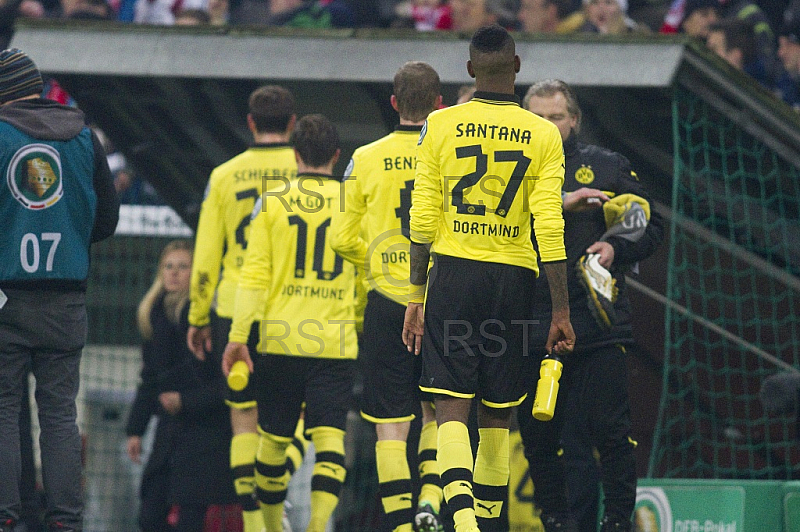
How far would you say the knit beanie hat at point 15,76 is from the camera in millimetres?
5863

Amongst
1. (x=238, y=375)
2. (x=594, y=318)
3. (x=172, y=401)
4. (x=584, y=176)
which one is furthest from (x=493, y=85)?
(x=172, y=401)

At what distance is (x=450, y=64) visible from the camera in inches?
308

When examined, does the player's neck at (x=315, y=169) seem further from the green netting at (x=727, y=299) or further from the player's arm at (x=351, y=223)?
the green netting at (x=727, y=299)

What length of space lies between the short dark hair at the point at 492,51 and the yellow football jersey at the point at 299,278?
1847 mm

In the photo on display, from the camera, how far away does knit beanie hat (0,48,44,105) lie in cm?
586

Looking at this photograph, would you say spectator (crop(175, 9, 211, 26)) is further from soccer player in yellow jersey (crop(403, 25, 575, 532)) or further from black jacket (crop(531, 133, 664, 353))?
soccer player in yellow jersey (crop(403, 25, 575, 532))

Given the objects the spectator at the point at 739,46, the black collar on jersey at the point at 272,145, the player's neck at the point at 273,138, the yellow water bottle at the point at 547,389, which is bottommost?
the yellow water bottle at the point at 547,389

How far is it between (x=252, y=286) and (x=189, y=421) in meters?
1.74

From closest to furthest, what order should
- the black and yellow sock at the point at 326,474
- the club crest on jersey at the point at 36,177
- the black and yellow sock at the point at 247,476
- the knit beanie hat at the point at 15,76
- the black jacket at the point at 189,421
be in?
the club crest on jersey at the point at 36,177
the knit beanie hat at the point at 15,76
the black and yellow sock at the point at 326,474
the black and yellow sock at the point at 247,476
the black jacket at the point at 189,421

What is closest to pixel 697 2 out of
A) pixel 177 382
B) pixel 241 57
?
pixel 241 57

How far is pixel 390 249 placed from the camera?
616 centimetres

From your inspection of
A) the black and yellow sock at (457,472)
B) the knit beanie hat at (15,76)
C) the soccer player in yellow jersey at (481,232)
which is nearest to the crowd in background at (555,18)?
the knit beanie hat at (15,76)

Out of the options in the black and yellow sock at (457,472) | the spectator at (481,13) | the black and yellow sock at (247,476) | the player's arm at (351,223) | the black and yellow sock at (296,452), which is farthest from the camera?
the spectator at (481,13)

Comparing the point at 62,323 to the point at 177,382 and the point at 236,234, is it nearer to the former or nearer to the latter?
the point at 236,234
